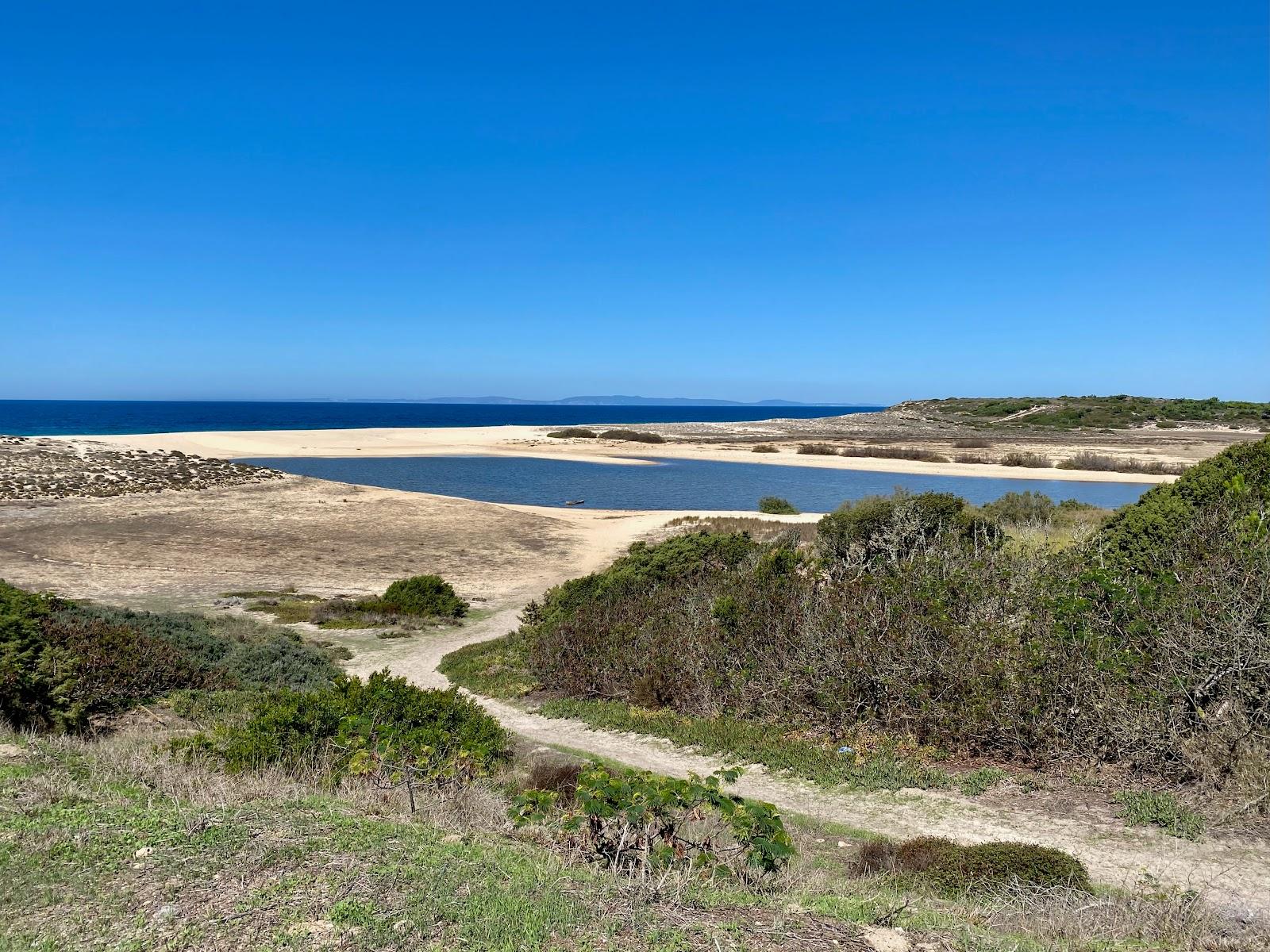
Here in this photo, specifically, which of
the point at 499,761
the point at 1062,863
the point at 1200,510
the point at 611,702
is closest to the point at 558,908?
the point at 1062,863

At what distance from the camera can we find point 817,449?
70.1m

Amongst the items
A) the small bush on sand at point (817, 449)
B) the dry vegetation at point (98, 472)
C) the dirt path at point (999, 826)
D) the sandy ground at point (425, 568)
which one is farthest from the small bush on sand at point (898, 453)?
the dirt path at point (999, 826)

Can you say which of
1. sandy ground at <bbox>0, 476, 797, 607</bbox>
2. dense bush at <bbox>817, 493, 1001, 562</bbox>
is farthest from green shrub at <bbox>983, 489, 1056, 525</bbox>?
sandy ground at <bbox>0, 476, 797, 607</bbox>

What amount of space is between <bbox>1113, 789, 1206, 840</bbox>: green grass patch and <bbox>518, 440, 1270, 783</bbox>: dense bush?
0.52 meters

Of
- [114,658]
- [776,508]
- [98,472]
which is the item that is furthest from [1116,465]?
[98,472]

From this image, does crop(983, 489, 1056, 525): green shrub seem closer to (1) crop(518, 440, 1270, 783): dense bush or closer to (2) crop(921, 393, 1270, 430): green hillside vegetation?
(1) crop(518, 440, 1270, 783): dense bush

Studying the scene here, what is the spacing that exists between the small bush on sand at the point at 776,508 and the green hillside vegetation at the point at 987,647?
798 inches

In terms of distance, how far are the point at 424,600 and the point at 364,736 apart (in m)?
12.2

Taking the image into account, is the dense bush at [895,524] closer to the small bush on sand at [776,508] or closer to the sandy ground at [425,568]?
the sandy ground at [425,568]

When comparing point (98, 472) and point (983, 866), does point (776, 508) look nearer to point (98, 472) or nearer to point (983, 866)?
point (983, 866)

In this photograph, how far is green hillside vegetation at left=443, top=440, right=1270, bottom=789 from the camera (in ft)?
25.8

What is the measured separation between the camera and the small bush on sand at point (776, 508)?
35562 mm

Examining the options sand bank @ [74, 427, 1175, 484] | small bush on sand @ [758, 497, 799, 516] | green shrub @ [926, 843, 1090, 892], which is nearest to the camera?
green shrub @ [926, 843, 1090, 892]

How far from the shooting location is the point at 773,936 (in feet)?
13.1
